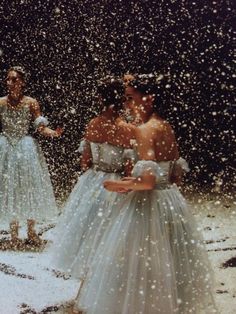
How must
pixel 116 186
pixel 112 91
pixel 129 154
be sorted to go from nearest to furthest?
pixel 116 186
pixel 129 154
pixel 112 91

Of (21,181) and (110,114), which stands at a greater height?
(110,114)

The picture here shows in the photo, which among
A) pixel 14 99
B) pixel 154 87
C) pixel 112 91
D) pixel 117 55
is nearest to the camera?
pixel 154 87

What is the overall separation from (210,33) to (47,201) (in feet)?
14.1

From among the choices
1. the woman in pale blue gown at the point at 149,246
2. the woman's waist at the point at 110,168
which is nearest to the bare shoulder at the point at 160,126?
the woman in pale blue gown at the point at 149,246

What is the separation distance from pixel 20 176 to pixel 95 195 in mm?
1835

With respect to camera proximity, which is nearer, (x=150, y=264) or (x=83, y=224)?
(x=150, y=264)

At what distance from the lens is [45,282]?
15.6 feet

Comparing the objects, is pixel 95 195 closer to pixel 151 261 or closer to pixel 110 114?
pixel 110 114

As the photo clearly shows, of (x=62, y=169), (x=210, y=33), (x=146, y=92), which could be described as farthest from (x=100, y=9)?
(x=146, y=92)

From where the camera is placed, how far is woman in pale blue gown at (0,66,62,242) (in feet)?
19.2

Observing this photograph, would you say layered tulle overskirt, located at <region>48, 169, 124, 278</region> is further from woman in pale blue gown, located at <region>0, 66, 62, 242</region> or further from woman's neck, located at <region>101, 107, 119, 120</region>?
woman in pale blue gown, located at <region>0, 66, 62, 242</region>

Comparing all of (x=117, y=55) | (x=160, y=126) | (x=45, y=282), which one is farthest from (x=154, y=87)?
(x=117, y=55)

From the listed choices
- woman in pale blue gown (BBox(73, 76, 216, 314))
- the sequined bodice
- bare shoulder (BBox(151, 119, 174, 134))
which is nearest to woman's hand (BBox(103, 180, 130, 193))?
woman in pale blue gown (BBox(73, 76, 216, 314))

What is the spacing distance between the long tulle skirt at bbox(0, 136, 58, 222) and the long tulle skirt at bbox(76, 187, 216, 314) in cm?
227
